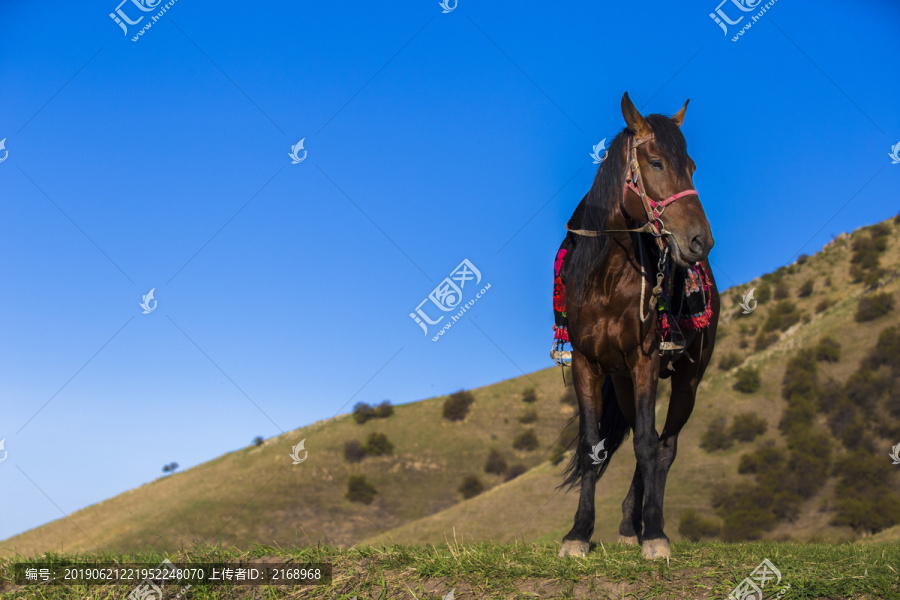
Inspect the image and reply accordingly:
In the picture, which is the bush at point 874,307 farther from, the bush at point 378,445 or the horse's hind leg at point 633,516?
the horse's hind leg at point 633,516

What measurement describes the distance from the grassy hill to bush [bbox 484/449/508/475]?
46.6 inches

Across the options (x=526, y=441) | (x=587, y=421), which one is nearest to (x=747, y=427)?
(x=526, y=441)

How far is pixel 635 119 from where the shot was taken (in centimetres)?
771

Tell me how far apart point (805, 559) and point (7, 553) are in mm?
8805

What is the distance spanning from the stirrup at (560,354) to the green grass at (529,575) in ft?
7.16

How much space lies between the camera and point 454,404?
8875 cm

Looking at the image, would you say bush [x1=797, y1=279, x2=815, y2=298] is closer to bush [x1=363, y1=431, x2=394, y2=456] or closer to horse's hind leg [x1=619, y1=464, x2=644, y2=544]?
bush [x1=363, y1=431, x2=394, y2=456]

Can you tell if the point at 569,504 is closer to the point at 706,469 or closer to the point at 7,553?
the point at 706,469

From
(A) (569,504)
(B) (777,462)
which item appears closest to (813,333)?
(B) (777,462)

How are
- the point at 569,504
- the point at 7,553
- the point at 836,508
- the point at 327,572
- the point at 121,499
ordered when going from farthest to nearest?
the point at 121,499 < the point at 569,504 < the point at 836,508 < the point at 7,553 < the point at 327,572

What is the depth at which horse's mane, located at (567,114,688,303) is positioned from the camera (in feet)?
24.7

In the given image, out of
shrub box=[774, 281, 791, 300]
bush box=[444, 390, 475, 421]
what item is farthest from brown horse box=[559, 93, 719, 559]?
bush box=[444, 390, 475, 421]

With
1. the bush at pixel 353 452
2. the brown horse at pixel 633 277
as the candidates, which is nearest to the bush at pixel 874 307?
the bush at pixel 353 452

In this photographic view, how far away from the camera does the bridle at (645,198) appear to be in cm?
719
